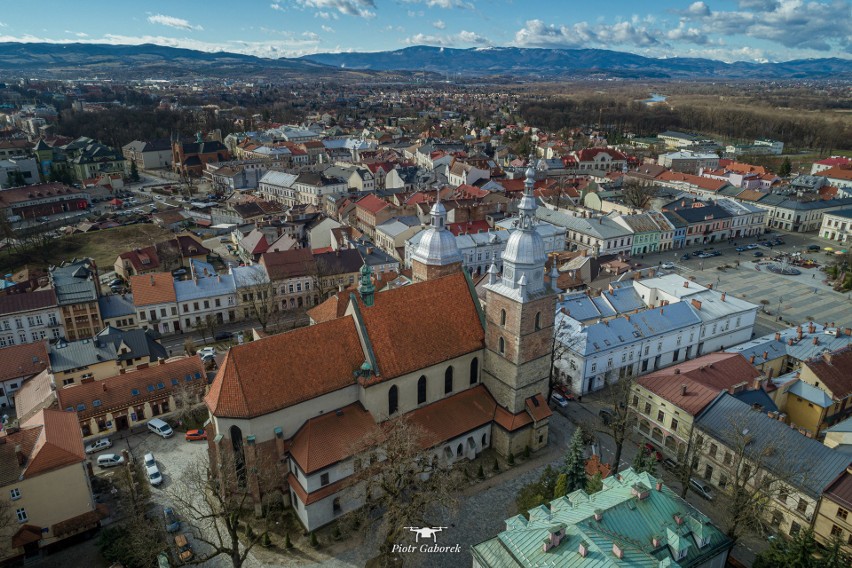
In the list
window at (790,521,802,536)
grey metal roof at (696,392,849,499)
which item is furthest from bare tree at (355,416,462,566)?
window at (790,521,802,536)

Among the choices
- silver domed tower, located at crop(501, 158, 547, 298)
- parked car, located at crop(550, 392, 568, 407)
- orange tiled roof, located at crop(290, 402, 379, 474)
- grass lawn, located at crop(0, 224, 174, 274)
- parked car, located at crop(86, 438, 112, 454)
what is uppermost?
silver domed tower, located at crop(501, 158, 547, 298)

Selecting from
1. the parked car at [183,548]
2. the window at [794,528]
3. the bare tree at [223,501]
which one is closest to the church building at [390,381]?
the bare tree at [223,501]

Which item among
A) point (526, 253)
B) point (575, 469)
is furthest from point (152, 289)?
point (575, 469)

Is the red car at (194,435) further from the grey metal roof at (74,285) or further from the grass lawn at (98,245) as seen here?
the grass lawn at (98,245)

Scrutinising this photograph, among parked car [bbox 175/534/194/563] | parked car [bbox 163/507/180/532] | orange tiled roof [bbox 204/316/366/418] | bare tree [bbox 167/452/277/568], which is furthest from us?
parked car [bbox 163/507/180/532]

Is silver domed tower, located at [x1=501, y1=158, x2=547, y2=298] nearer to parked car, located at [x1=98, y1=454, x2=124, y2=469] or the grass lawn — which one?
parked car, located at [x1=98, y1=454, x2=124, y2=469]

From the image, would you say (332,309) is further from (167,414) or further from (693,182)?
(693,182)
